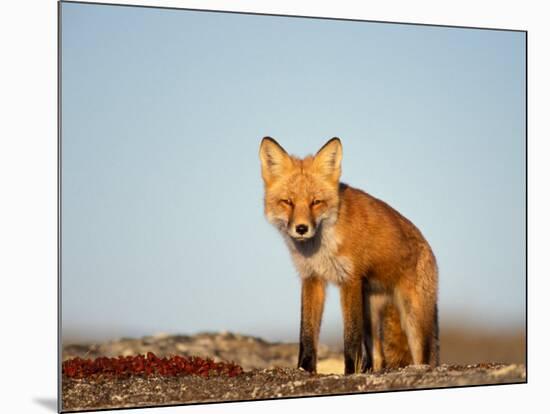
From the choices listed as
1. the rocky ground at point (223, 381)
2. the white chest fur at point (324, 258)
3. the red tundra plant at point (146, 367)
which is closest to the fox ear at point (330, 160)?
the white chest fur at point (324, 258)

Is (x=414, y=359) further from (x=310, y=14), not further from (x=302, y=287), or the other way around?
(x=310, y=14)

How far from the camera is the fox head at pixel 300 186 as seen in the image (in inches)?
305

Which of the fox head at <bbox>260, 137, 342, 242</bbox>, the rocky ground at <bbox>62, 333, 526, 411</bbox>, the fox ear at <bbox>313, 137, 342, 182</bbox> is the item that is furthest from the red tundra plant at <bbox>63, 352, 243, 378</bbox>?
the fox ear at <bbox>313, 137, 342, 182</bbox>

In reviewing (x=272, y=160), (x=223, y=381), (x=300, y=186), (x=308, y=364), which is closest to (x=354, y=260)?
(x=300, y=186)

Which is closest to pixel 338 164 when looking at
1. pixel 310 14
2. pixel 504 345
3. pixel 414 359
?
pixel 310 14

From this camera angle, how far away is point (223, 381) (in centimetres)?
776

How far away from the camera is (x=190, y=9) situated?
7.87 m

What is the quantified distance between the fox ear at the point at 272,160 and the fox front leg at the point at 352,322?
1029mm

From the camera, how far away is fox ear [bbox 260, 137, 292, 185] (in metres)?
7.87

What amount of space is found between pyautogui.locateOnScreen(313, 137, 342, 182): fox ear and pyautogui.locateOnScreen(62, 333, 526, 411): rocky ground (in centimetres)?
159

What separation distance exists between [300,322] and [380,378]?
30.9 inches

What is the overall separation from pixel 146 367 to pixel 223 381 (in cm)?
60

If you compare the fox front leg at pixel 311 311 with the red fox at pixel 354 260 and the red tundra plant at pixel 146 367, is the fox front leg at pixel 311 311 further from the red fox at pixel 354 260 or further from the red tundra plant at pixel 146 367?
the red tundra plant at pixel 146 367

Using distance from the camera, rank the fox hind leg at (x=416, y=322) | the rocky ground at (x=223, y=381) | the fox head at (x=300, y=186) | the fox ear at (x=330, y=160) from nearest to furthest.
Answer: the rocky ground at (x=223, y=381) < the fox head at (x=300, y=186) < the fox ear at (x=330, y=160) < the fox hind leg at (x=416, y=322)
